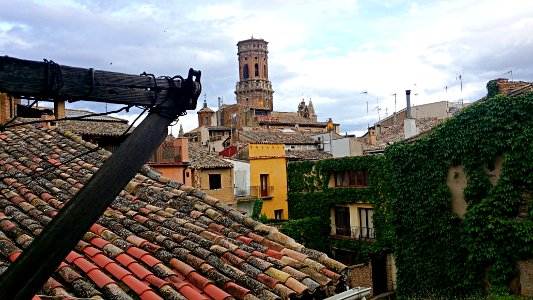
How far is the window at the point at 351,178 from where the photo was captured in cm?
2755

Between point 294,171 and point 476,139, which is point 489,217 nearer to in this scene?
point 476,139

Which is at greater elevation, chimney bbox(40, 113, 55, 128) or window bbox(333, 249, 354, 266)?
chimney bbox(40, 113, 55, 128)

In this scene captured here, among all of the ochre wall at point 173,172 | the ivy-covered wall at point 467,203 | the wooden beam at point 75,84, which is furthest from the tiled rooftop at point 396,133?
the wooden beam at point 75,84

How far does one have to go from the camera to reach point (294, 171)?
32344 millimetres

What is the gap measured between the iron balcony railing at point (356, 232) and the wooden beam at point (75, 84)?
988 inches

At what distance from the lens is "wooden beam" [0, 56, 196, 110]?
3139mm

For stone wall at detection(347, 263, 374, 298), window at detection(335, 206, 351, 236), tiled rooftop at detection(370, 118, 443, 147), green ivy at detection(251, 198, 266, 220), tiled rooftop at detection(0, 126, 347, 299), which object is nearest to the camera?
tiled rooftop at detection(0, 126, 347, 299)

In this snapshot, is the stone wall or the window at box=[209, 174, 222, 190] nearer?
the stone wall

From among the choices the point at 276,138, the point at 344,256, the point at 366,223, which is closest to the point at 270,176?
the point at 344,256

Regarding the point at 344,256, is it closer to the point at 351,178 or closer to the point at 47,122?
the point at 351,178

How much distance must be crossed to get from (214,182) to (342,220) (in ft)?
30.4

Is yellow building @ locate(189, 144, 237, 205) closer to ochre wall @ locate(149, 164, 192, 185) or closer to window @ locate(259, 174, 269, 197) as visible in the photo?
window @ locate(259, 174, 269, 197)

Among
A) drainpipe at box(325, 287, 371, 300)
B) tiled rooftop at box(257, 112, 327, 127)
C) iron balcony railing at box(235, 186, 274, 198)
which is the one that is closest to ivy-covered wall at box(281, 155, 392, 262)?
iron balcony railing at box(235, 186, 274, 198)

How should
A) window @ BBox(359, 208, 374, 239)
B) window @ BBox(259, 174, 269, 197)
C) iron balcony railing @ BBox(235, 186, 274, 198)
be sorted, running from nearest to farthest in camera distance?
window @ BBox(359, 208, 374, 239) < iron balcony railing @ BBox(235, 186, 274, 198) < window @ BBox(259, 174, 269, 197)
